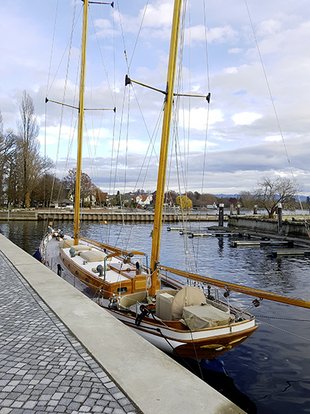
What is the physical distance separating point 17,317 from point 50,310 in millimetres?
673

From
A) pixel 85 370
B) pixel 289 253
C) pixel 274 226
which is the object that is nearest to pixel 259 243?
pixel 289 253

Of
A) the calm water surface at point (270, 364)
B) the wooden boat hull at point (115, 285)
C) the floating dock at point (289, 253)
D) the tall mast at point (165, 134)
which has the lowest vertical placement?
the calm water surface at point (270, 364)

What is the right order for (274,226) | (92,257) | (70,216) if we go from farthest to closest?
1. (70,216)
2. (274,226)
3. (92,257)

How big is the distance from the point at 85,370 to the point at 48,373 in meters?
0.46

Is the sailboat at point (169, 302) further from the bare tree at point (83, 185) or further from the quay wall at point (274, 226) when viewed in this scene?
the bare tree at point (83, 185)

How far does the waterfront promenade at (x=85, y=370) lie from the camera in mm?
3996

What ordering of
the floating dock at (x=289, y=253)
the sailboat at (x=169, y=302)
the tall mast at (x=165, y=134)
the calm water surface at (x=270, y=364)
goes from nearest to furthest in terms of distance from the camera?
the sailboat at (x=169, y=302) → the calm water surface at (x=270, y=364) → the tall mast at (x=165, y=134) → the floating dock at (x=289, y=253)

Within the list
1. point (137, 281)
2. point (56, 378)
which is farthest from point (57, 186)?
point (56, 378)

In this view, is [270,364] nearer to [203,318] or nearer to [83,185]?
[203,318]

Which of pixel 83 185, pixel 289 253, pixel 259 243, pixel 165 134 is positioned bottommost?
pixel 289 253

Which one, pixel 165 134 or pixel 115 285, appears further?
pixel 115 285

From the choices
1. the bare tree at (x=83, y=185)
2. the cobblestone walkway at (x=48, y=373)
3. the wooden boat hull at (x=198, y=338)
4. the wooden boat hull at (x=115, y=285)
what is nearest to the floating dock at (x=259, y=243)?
the wooden boat hull at (x=115, y=285)

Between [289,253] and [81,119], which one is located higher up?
[81,119]

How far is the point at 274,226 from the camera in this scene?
4934 cm
